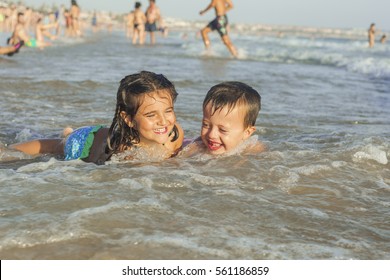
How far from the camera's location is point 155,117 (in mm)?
3818

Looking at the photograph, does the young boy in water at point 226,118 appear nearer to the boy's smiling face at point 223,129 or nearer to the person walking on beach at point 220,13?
the boy's smiling face at point 223,129

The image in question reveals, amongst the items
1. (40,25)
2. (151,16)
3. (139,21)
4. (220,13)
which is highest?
(220,13)

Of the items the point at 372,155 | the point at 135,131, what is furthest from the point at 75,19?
the point at 372,155

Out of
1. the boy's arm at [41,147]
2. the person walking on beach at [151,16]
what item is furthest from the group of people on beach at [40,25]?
the boy's arm at [41,147]

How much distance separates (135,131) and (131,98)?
26cm

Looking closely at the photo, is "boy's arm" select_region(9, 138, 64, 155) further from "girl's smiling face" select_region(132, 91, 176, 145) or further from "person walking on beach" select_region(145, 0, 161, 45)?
"person walking on beach" select_region(145, 0, 161, 45)

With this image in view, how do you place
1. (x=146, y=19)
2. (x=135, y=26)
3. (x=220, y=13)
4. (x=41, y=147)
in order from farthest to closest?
1. (x=135, y=26)
2. (x=146, y=19)
3. (x=220, y=13)
4. (x=41, y=147)

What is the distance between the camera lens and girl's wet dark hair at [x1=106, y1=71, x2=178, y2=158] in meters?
3.81

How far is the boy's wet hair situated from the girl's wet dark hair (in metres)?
0.29

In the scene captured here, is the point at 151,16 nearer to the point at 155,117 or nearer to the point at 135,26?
the point at 135,26
